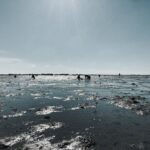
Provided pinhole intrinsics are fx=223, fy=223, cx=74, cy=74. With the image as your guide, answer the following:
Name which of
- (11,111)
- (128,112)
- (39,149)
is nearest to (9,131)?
(39,149)

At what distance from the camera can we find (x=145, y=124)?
65.3 ft

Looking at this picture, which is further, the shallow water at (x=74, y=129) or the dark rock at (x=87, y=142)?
the shallow water at (x=74, y=129)

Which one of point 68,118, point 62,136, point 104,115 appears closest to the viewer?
point 62,136

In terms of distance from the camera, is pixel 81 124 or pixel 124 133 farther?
pixel 81 124

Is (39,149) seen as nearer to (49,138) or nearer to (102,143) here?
(49,138)

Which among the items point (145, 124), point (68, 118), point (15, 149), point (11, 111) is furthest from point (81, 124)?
point (11, 111)

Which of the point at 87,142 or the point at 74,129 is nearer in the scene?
the point at 87,142

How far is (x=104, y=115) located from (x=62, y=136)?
8.43m

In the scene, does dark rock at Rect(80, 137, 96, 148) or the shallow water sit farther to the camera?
the shallow water

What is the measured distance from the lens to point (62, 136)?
16016mm

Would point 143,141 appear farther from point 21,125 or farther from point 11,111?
point 11,111

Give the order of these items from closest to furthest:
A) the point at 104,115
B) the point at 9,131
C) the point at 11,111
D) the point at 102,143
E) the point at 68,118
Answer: the point at 102,143 → the point at 9,131 → the point at 68,118 → the point at 104,115 → the point at 11,111

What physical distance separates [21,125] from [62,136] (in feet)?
15.2

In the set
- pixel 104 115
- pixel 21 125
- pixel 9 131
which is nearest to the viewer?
pixel 9 131
